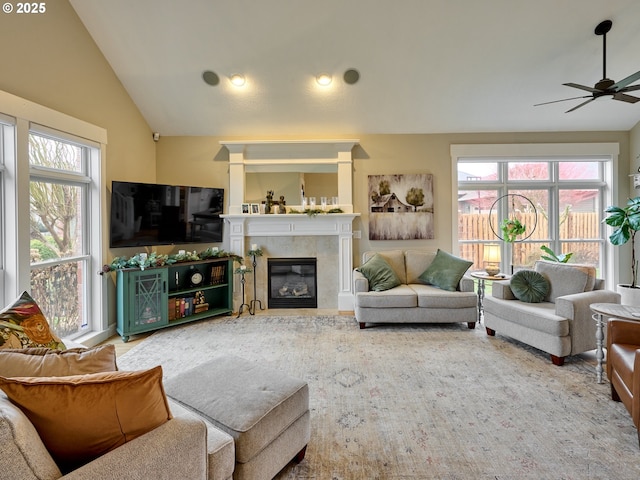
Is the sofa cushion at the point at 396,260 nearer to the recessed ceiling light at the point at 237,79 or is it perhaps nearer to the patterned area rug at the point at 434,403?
the patterned area rug at the point at 434,403

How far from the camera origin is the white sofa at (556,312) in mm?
2959

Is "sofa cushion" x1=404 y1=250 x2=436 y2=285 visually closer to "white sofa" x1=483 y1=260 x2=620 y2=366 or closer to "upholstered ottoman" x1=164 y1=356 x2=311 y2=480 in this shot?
"white sofa" x1=483 y1=260 x2=620 y2=366

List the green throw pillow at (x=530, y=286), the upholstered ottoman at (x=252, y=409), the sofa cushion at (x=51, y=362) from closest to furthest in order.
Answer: the sofa cushion at (x=51, y=362)
the upholstered ottoman at (x=252, y=409)
the green throw pillow at (x=530, y=286)

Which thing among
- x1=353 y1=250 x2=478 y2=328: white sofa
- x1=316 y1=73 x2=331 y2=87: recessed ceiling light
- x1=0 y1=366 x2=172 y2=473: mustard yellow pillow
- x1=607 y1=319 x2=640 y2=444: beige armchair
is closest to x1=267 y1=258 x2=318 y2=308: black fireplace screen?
x1=353 y1=250 x2=478 y2=328: white sofa

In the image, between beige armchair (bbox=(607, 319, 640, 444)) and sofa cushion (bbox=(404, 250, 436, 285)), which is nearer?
beige armchair (bbox=(607, 319, 640, 444))

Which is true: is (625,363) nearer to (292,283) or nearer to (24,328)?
(24,328)

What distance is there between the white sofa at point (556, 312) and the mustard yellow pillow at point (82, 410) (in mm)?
3355

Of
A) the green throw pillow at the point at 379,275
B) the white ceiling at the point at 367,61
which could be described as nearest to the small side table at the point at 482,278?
the green throw pillow at the point at 379,275

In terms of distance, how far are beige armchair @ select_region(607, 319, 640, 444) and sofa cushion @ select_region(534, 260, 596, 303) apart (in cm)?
116

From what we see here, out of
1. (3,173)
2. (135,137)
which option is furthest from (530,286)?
(135,137)

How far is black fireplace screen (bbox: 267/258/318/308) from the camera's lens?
496 centimetres

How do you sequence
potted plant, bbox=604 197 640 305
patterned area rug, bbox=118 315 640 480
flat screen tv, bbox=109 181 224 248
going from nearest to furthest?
patterned area rug, bbox=118 315 640 480, flat screen tv, bbox=109 181 224 248, potted plant, bbox=604 197 640 305

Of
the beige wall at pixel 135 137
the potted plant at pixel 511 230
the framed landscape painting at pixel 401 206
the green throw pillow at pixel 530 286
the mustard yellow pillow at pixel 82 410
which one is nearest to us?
the mustard yellow pillow at pixel 82 410

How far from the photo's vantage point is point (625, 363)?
2051mm
